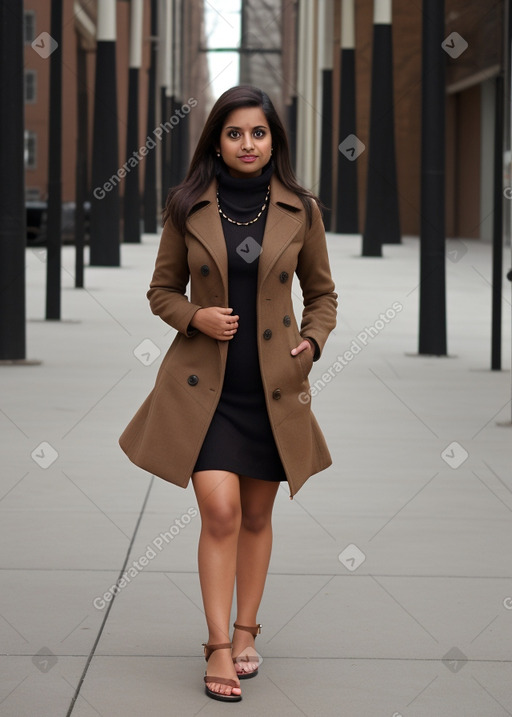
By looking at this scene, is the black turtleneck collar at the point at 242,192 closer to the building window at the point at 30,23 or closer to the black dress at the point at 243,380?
the black dress at the point at 243,380

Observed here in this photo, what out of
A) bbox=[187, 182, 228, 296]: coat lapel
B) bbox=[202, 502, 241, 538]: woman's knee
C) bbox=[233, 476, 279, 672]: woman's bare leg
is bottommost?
bbox=[233, 476, 279, 672]: woman's bare leg

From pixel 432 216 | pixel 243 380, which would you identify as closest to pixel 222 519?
pixel 243 380

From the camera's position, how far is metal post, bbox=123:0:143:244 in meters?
37.7

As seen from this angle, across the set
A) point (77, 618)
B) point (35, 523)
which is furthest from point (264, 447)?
point (35, 523)

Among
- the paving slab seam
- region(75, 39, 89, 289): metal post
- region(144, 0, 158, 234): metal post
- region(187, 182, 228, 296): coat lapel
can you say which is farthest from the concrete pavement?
region(144, 0, 158, 234): metal post

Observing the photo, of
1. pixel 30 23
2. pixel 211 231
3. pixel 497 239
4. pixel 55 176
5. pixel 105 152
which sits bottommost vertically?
pixel 497 239

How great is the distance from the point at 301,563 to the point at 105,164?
24896mm

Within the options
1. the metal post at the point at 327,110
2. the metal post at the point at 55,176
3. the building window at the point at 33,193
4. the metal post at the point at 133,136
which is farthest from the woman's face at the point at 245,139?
the building window at the point at 33,193

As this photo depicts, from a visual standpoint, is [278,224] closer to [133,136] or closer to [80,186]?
[80,186]

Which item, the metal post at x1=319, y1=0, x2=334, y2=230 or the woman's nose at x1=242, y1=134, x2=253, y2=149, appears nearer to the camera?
the woman's nose at x1=242, y1=134, x2=253, y2=149

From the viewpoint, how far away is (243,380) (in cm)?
441

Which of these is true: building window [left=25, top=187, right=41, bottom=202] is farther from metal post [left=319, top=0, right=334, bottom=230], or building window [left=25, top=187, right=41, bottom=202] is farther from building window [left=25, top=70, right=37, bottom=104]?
metal post [left=319, top=0, right=334, bottom=230]

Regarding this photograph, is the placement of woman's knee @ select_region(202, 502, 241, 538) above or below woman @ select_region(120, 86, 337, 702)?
below

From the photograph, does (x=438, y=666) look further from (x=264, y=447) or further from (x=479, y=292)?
(x=479, y=292)
